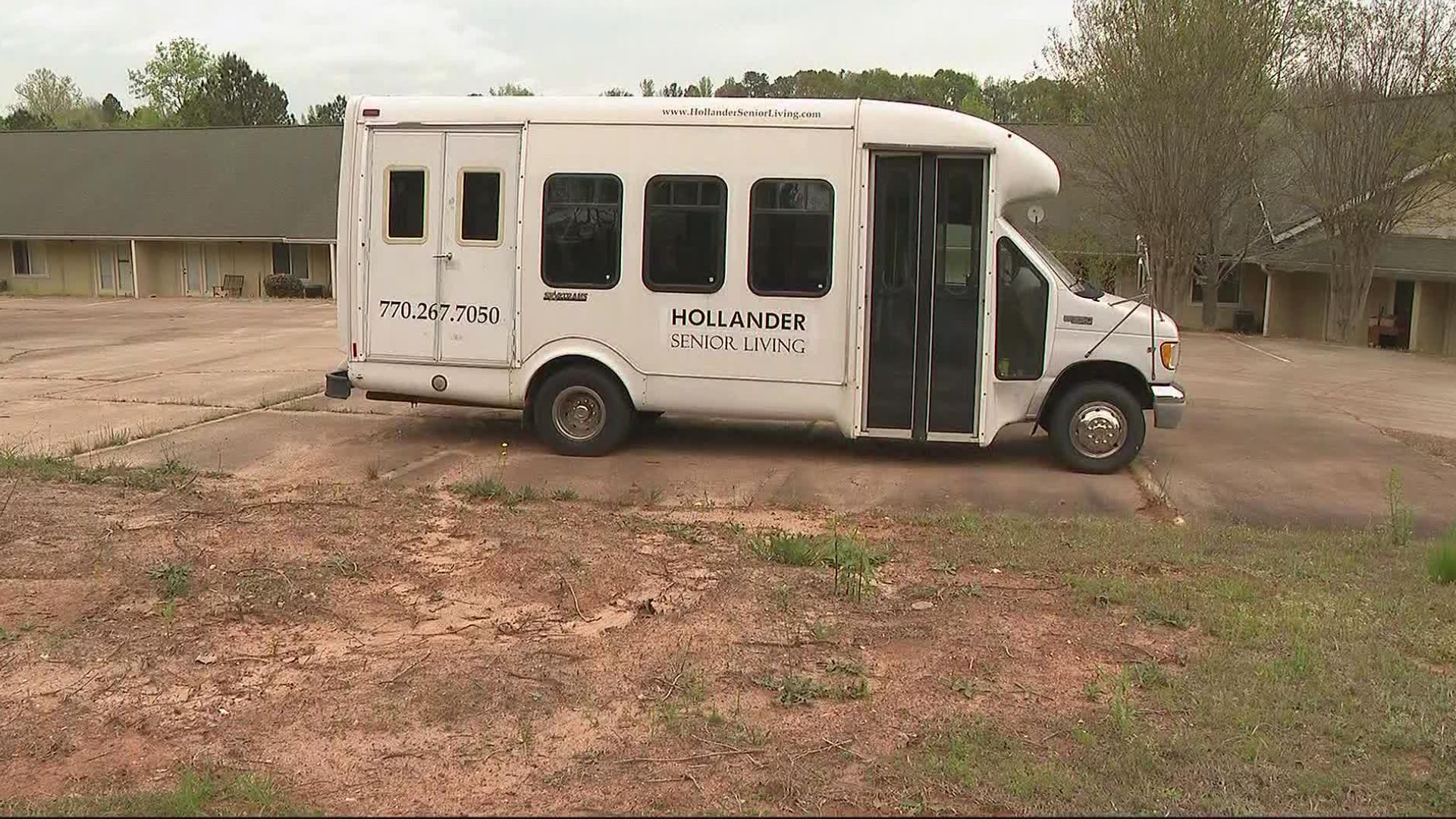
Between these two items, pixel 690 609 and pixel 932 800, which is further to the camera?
pixel 690 609

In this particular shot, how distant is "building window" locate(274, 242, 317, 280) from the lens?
136 ft

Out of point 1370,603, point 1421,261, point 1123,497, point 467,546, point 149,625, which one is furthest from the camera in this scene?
point 1421,261

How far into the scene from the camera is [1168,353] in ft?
32.3

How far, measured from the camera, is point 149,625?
5637 millimetres

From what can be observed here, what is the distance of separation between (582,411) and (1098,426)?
14.5ft

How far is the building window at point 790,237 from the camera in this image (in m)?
9.73

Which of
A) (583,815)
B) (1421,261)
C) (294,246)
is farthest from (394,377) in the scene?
(294,246)

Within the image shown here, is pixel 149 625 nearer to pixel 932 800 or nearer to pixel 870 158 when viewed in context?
pixel 932 800

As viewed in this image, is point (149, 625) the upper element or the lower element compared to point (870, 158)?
lower

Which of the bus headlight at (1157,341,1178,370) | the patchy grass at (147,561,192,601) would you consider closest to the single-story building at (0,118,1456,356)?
the bus headlight at (1157,341,1178,370)

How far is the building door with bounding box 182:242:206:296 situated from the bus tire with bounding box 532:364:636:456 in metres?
36.5

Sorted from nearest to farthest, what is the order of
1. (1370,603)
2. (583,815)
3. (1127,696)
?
(583,815)
(1127,696)
(1370,603)

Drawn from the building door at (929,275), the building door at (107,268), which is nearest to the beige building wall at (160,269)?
the building door at (107,268)

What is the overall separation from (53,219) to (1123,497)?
43.5m
